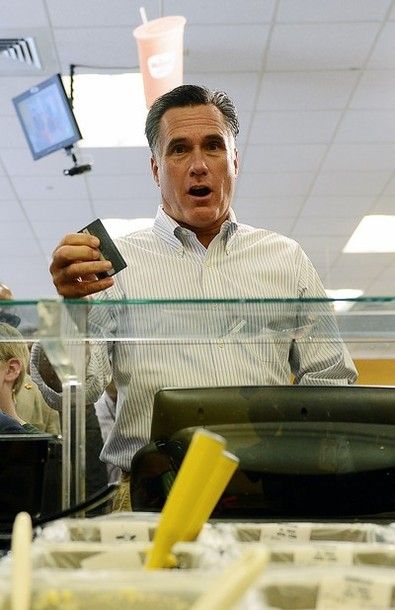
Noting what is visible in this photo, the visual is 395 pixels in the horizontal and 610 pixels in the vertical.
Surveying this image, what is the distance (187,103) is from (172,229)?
0.97ft

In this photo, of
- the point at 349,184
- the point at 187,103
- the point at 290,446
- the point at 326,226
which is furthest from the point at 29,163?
the point at 290,446

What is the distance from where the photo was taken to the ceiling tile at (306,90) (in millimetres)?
3725

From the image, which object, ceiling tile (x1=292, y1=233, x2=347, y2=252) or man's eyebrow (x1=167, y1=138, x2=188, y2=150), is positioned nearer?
man's eyebrow (x1=167, y1=138, x2=188, y2=150)

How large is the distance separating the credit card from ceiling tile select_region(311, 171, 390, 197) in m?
4.28

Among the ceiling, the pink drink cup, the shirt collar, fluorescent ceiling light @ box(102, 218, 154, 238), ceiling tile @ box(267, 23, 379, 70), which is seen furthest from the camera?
fluorescent ceiling light @ box(102, 218, 154, 238)

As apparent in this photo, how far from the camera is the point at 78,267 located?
843 mm

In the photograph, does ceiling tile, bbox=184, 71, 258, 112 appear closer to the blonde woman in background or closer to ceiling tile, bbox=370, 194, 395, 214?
ceiling tile, bbox=370, 194, 395, 214

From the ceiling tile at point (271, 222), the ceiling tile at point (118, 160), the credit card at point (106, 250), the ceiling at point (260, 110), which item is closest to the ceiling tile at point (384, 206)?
the ceiling at point (260, 110)

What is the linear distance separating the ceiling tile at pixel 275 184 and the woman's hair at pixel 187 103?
3390mm

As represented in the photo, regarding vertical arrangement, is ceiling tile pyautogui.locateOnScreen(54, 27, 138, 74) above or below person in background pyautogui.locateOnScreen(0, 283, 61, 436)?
above

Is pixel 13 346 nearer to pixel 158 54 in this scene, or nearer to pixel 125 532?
pixel 125 532

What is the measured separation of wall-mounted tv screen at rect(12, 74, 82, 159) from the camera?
3373mm

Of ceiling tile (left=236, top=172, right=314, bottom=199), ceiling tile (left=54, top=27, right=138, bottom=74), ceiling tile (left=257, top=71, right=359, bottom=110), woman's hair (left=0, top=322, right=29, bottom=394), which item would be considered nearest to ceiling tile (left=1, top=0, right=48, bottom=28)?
ceiling tile (left=54, top=27, right=138, bottom=74)

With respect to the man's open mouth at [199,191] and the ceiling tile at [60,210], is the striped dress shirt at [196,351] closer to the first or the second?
the man's open mouth at [199,191]
